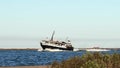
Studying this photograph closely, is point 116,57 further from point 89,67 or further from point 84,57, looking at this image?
point 89,67

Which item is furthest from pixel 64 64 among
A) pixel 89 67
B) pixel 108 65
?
pixel 89 67

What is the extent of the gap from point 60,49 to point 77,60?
148357mm

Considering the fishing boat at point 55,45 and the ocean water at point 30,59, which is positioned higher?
the fishing boat at point 55,45

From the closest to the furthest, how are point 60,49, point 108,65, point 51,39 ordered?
point 108,65 → point 60,49 → point 51,39

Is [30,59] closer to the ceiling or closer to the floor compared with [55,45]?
closer to the floor

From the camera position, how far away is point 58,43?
17238 centimetres

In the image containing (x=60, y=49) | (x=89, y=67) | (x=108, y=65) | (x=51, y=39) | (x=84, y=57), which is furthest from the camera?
(x=51, y=39)

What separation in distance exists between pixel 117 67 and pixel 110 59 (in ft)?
3.21

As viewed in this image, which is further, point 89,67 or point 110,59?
point 110,59

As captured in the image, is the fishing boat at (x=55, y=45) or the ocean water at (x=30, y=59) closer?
the ocean water at (x=30, y=59)

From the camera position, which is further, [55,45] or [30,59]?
[55,45]

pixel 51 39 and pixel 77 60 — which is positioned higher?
pixel 51 39

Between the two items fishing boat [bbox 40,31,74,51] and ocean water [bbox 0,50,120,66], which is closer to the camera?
ocean water [bbox 0,50,120,66]

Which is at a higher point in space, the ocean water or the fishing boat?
the fishing boat
